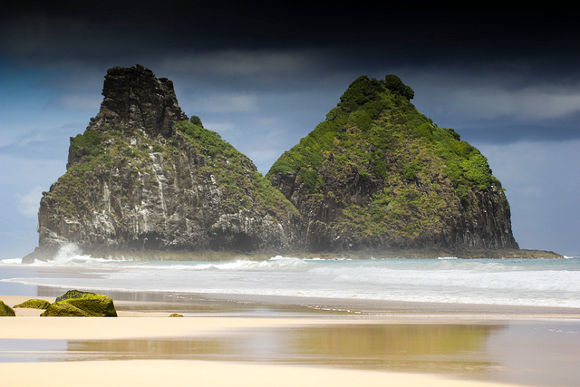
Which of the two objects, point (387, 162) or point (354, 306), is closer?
point (354, 306)

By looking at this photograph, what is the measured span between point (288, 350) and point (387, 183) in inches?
5505

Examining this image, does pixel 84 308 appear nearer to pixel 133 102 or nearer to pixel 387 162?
pixel 133 102

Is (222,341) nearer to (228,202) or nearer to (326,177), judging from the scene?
(228,202)

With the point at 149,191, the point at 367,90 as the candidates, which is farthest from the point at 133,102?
the point at 367,90

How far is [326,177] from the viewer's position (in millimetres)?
143375

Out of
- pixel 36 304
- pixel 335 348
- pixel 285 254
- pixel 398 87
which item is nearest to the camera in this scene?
pixel 335 348

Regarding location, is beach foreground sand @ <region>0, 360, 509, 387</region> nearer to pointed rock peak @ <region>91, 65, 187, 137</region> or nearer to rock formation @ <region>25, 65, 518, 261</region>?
rock formation @ <region>25, 65, 518, 261</region>

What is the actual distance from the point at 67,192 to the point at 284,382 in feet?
366

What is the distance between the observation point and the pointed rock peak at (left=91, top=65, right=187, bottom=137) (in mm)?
120375

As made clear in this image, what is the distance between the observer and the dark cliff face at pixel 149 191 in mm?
111125

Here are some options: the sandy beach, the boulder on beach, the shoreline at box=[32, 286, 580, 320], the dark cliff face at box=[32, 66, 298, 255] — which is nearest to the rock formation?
the dark cliff face at box=[32, 66, 298, 255]

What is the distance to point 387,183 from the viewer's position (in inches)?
5817

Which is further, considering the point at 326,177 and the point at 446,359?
the point at 326,177

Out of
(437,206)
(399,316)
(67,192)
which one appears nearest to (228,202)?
(67,192)
